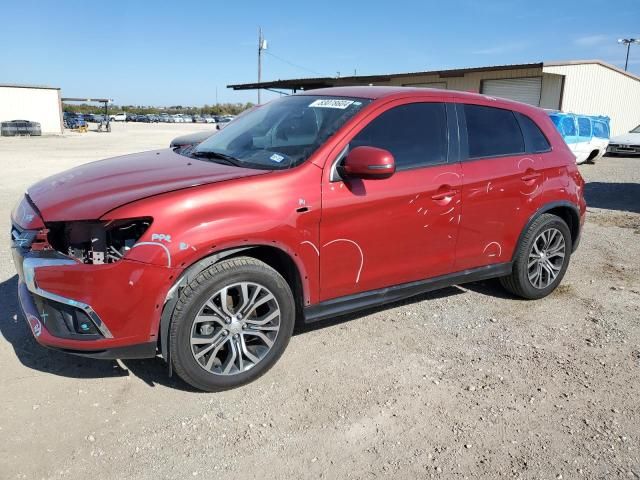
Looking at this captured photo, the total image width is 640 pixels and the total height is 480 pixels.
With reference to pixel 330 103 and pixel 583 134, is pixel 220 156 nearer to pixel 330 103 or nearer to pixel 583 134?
pixel 330 103

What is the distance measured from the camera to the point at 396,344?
12.6 ft

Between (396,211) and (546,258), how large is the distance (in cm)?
197

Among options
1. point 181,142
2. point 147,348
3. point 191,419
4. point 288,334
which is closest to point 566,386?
point 288,334

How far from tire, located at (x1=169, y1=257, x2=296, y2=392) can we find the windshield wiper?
0.73m

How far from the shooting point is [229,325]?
3.10 meters

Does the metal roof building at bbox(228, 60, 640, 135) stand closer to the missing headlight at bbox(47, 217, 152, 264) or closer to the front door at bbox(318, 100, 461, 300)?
the front door at bbox(318, 100, 461, 300)

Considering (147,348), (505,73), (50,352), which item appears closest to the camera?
(147,348)

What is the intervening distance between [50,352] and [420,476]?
8.41ft

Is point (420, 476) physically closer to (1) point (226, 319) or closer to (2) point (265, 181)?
(1) point (226, 319)

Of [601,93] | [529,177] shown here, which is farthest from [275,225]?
[601,93]

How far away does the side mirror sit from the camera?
3.16 meters

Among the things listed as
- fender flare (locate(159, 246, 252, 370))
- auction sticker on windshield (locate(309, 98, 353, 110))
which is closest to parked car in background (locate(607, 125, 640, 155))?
auction sticker on windshield (locate(309, 98, 353, 110))

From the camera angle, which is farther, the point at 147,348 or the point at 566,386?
the point at 566,386

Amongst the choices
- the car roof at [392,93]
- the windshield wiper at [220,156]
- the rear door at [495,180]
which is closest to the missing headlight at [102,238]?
the windshield wiper at [220,156]
